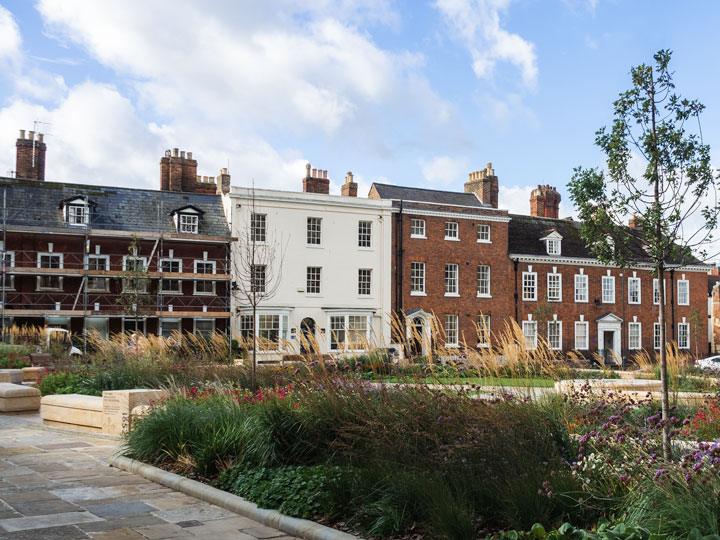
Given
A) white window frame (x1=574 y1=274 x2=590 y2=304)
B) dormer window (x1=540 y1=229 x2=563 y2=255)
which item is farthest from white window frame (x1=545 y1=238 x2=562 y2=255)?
white window frame (x1=574 y1=274 x2=590 y2=304)

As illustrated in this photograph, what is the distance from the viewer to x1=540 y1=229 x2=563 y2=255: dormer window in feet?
139

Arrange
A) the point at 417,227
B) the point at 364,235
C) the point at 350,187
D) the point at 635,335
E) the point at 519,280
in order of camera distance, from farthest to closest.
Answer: the point at 635,335, the point at 519,280, the point at 350,187, the point at 417,227, the point at 364,235

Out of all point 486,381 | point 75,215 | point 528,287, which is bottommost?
point 486,381

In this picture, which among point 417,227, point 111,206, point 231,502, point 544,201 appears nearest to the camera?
point 231,502

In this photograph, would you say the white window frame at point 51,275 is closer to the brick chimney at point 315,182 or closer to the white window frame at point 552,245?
the brick chimney at point 315,182

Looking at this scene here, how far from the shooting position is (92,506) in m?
7.21

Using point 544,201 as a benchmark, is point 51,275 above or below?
below

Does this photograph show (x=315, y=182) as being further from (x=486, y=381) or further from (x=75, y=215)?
(x=486, y=381)

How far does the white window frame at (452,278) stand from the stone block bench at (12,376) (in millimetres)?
25578

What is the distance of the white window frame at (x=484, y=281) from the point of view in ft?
134

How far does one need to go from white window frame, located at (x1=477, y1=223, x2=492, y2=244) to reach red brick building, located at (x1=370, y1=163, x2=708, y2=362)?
0.06 metres

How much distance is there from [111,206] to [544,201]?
2746 cm

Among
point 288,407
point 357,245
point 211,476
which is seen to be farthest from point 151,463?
point 357,245

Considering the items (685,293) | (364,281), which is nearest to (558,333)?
(685,293)
